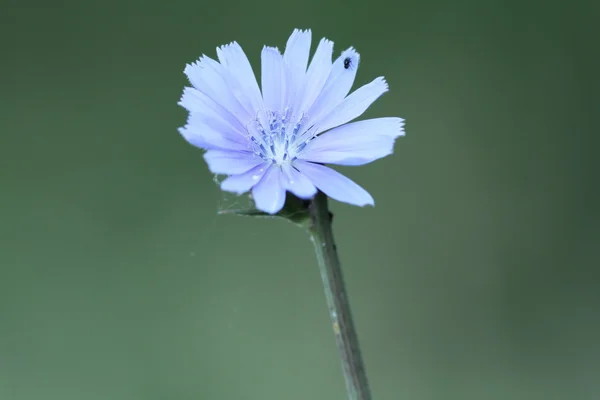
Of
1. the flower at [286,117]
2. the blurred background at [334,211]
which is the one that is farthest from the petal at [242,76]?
the blurred background at [334,211]

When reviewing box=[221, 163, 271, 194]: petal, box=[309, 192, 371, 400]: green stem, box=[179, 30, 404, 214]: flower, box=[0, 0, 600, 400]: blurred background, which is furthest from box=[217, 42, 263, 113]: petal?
box=[0, 0, 600, 400]: blurred background

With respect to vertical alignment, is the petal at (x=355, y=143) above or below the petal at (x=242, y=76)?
below

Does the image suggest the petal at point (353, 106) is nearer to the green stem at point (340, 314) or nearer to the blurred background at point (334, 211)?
the green stem at point (340, 314)

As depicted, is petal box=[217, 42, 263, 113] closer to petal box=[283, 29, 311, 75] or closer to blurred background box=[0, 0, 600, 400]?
petal box=[283, 29, 311, 75]

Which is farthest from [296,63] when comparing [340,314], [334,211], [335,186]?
[334,211]

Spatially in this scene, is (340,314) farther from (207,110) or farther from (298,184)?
(207,110)
